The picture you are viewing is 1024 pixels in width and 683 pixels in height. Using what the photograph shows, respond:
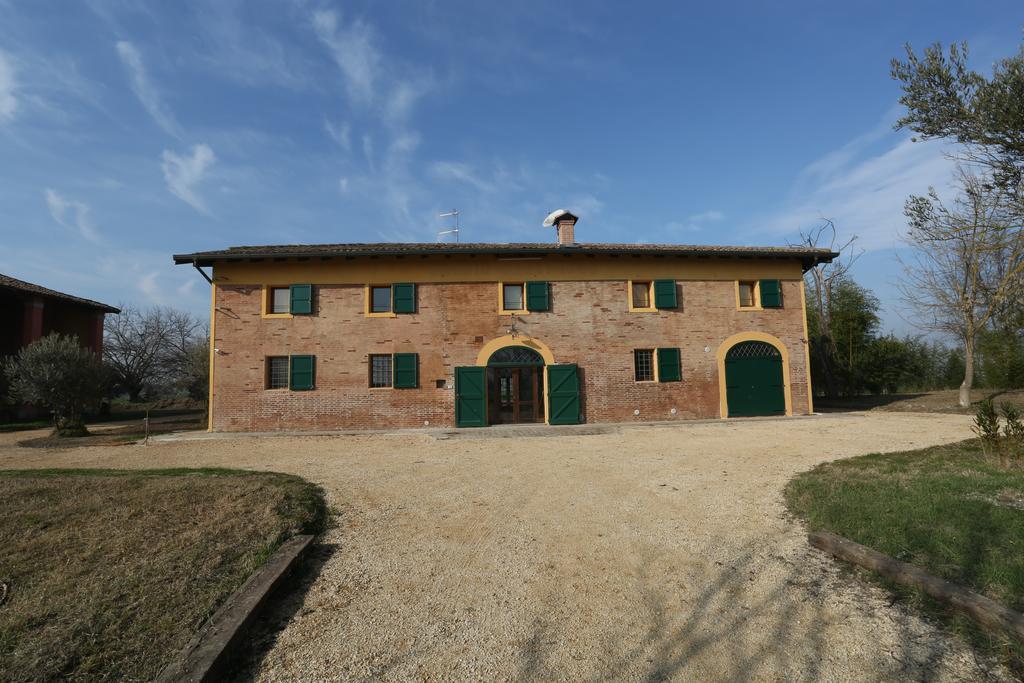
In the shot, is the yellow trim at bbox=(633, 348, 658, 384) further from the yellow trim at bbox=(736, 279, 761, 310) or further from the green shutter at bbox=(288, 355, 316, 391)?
the green shutter at bbox=(288, 355, 316, 391)

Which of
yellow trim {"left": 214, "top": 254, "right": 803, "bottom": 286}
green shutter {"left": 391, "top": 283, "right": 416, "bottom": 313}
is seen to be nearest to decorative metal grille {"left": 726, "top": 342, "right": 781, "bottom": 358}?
yellow trim {"left": 214, "top": 254, "right": 803, "bottom": 286}

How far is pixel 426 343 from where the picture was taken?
15.5m

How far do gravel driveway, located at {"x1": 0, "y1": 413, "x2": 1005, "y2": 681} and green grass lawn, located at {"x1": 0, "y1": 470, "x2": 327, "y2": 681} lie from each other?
22.8 inches

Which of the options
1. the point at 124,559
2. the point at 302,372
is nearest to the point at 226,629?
the point at 124,559

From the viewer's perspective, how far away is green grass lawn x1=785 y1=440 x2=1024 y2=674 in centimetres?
304

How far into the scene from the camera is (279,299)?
15789 mm

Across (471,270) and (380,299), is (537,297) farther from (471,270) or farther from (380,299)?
(380,299)

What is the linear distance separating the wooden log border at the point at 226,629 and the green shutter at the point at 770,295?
16742 millimetres

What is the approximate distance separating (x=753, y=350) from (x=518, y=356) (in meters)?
8.04

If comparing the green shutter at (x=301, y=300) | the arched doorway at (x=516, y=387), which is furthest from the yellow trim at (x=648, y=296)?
the green shutter at (x=301, y=300)

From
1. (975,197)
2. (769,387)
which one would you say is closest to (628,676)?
(975,197)

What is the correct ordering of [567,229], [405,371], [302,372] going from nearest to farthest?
[302,372] → [405,371] → [567,229]

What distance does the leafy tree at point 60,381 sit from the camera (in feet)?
48.0

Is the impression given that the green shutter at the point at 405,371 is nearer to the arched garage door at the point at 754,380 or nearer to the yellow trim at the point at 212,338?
the yellow trim at the point at 212,338
